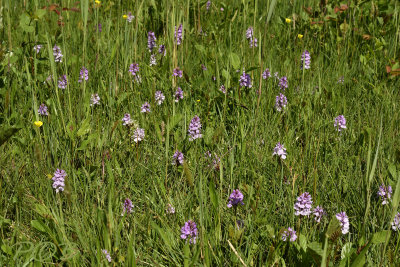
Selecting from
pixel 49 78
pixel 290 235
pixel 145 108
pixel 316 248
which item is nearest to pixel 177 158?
pixel 145 108

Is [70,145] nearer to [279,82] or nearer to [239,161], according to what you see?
[239,161]

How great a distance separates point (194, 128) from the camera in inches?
68.3

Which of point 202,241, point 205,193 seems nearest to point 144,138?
point 205,193

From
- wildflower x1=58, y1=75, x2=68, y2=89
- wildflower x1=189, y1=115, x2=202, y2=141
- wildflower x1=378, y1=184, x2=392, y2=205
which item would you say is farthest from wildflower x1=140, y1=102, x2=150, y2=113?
wildflower x1=378, y1=184, x2=392, y2=205

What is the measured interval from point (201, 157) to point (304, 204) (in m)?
0.44

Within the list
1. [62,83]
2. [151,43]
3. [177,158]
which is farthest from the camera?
[151,43]

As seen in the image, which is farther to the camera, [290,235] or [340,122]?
[340,122]

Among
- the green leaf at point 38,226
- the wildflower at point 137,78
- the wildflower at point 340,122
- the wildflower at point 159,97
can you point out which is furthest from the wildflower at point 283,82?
the green leaf at point 38,226

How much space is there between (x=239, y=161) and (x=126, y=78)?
76cm

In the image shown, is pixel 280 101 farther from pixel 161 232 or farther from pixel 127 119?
pixel 161 232

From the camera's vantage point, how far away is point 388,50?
275 centimetres

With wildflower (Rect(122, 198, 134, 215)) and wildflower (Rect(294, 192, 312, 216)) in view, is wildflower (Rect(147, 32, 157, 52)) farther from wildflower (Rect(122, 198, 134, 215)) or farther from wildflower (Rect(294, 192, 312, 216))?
wildflower (Rect(294, 192, 312, 216))

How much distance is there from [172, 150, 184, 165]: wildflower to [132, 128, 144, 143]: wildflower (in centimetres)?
17

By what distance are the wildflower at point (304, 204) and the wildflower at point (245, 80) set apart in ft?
2.86
